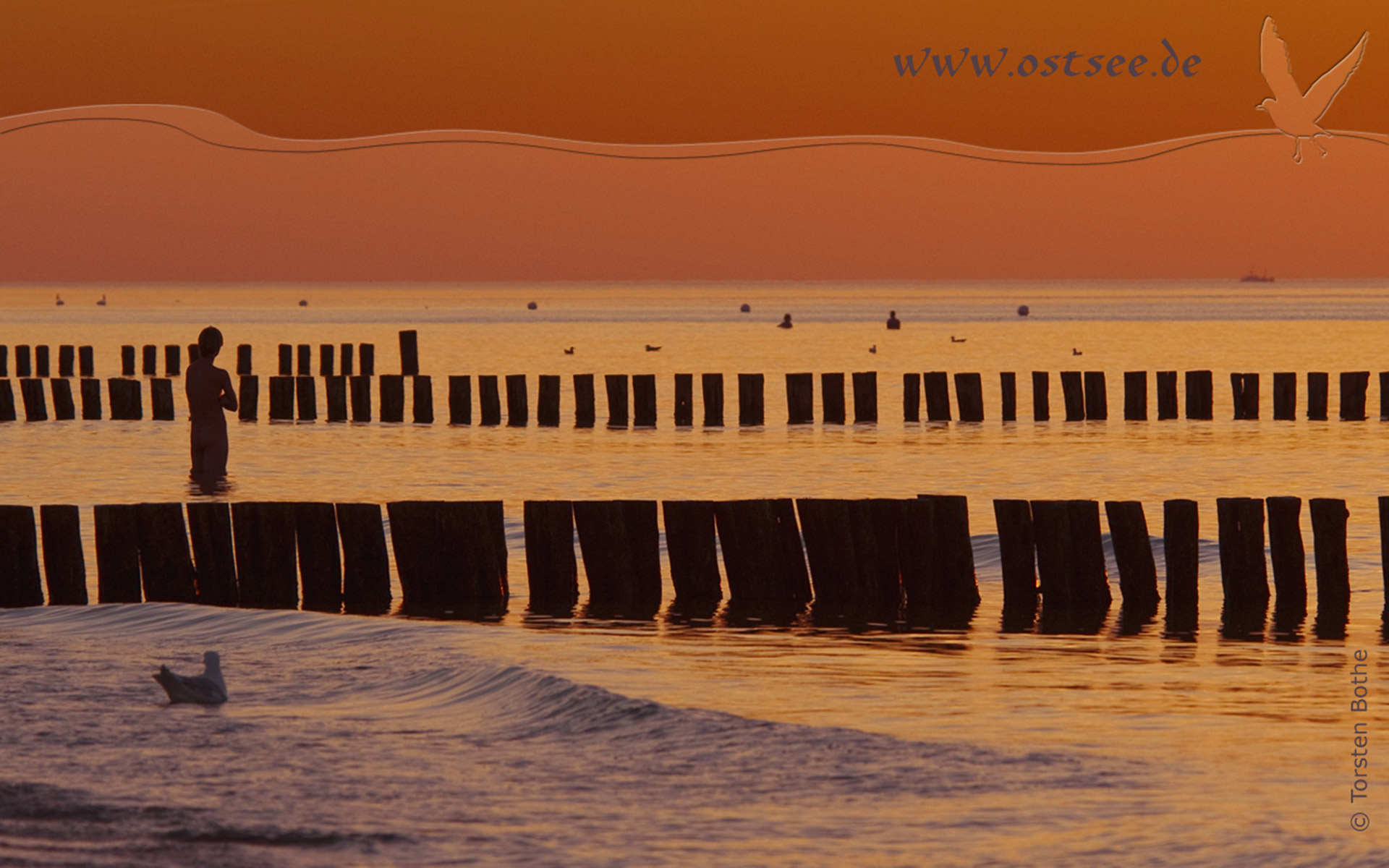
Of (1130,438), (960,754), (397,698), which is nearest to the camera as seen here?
(960,754)

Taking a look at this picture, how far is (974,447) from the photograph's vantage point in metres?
29.7

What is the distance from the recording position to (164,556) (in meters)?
13.1

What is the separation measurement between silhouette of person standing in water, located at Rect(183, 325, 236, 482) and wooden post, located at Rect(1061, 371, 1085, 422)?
19571mm

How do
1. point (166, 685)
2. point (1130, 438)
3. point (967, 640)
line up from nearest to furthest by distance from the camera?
point (166, 685) → point (967, 640) → point (1130, 438)

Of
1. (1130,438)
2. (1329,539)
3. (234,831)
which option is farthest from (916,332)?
(234,831)

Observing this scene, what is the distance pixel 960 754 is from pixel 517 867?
2.54 m

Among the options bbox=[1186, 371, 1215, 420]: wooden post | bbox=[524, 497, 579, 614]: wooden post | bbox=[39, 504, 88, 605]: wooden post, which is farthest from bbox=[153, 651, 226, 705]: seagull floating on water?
bbox=[1186, 371, 1215, 420]: wooden post

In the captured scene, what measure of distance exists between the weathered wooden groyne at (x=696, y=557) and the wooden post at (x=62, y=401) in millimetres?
22632

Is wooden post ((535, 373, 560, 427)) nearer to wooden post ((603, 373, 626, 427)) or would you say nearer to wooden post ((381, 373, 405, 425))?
wooden post ((603, 373, 626, 427))

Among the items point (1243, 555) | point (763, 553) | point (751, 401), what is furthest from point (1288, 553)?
point (751, 401)

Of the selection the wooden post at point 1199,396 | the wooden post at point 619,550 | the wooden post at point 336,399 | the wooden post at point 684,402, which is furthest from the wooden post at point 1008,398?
the wooden post at point 619,550

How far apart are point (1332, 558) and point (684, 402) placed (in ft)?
69.6

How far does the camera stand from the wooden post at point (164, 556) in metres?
13.0

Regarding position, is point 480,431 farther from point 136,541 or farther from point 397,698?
point 397,698
